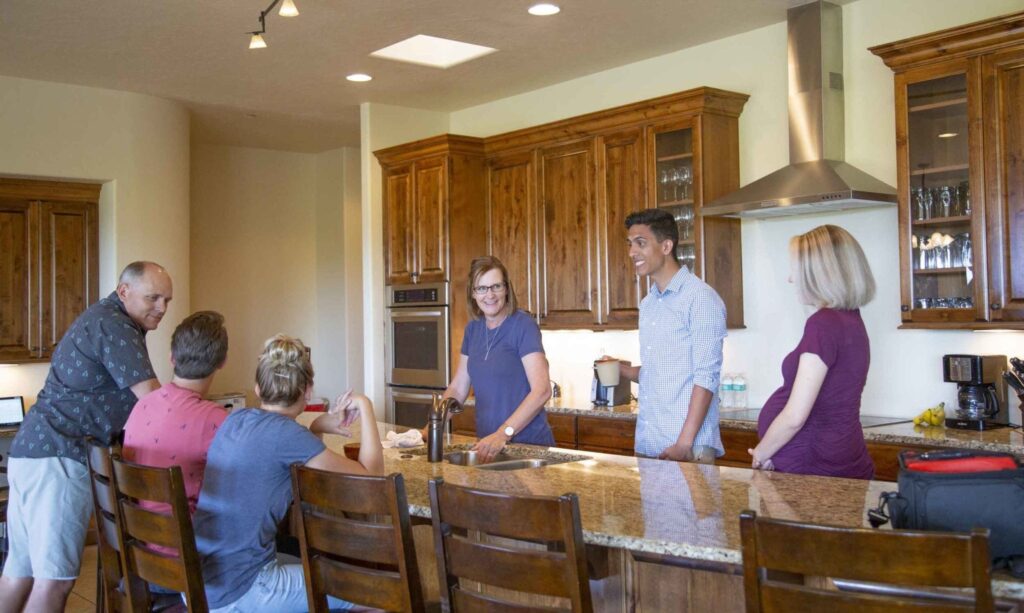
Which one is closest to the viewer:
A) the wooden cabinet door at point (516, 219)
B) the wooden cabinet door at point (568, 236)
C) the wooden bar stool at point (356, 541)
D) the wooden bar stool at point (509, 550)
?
the wooden bar stool at point (509, 550)

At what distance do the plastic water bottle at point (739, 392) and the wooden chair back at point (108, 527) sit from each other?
10.9 ft

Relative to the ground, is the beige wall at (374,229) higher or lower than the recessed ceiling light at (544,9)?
lower

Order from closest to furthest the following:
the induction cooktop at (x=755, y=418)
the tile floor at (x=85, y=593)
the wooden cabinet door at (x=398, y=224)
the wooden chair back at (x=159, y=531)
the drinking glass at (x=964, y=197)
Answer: the wooden chair back at (x=159, y=531)
the drinking glass at (x=964, y=197)
the induction cooktop at (x=755, y=418)
the tile floor at (x=85, y=593)
the wooden cabinet door at (x=398, y=224)

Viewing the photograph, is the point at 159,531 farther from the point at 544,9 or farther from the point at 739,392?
the point at 739,392

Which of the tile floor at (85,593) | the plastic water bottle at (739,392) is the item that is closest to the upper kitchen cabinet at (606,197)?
the plastic water bottle at (739,392)

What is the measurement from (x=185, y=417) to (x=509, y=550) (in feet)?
3.92

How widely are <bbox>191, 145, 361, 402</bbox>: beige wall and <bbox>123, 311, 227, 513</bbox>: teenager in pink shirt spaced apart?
224 inches

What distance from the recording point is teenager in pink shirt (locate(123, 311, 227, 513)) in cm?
271

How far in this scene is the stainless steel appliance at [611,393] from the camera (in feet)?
17.8

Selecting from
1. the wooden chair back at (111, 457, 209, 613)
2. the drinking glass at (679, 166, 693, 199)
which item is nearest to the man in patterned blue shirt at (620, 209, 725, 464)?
the wooden chair back at (111, 457, 209, 613)

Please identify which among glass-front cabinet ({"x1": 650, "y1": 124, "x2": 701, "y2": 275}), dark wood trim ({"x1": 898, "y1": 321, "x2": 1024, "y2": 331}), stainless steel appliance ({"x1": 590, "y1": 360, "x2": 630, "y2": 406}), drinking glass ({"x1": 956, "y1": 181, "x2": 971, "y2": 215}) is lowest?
stainless steel appliance ({"x1": 590, "y1": 360, "x2": 630, "y2": 406})

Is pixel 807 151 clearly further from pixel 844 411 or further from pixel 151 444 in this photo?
pixel 151 444

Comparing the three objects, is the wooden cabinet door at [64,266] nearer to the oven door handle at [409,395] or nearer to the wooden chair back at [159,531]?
the oven door handle at [409,395]

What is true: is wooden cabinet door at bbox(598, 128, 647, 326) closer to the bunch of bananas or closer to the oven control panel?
the oven control panel
